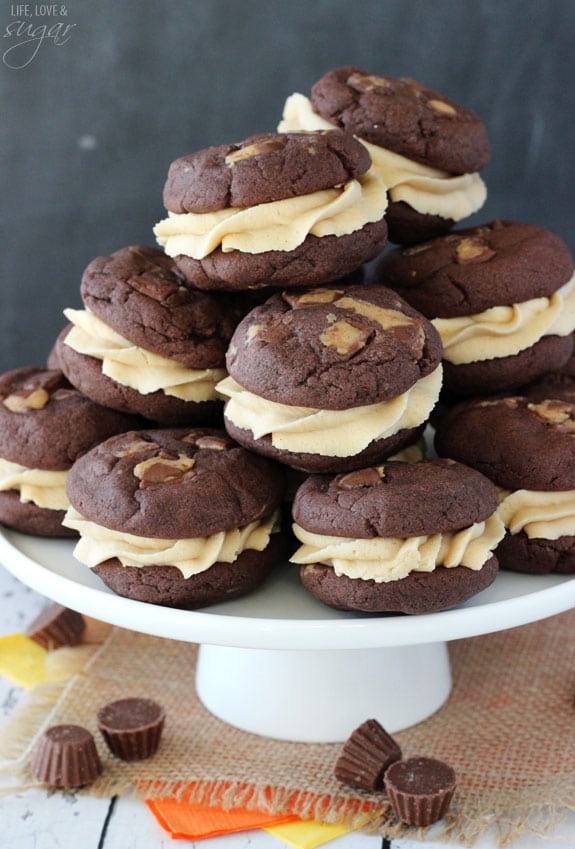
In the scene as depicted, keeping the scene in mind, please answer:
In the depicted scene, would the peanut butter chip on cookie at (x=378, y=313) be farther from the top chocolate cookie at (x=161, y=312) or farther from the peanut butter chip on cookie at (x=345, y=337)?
the top chocolate cookie at (x=161, y=312)

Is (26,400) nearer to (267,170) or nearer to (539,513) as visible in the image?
(267,170)

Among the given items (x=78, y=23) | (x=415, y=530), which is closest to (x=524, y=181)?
(x=78, y=23)

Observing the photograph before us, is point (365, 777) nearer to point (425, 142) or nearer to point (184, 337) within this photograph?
point (184, 337)

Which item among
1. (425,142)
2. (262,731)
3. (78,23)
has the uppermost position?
(78,23)

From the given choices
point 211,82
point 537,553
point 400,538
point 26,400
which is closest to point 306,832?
point 400,538

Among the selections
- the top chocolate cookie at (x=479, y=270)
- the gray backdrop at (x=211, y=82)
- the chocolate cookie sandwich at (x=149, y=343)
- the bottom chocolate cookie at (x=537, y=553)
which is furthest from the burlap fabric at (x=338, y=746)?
the gray backdrop at (x=211, y=82)

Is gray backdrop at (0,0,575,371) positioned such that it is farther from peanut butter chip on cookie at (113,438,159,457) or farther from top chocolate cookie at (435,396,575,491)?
peanut butter chip on cookie at (113,438,159,457)
